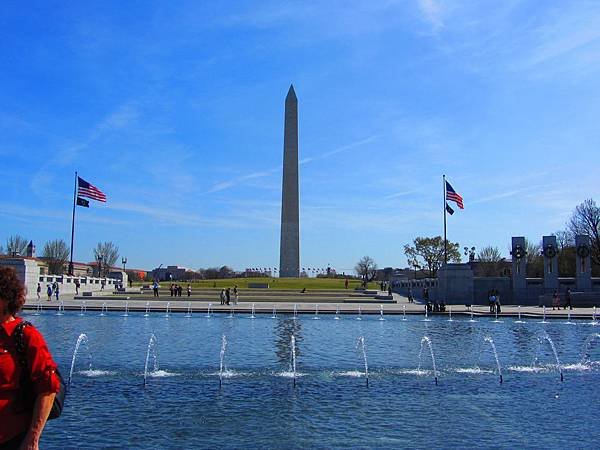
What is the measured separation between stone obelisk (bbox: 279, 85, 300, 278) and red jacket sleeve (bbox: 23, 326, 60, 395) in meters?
55.0

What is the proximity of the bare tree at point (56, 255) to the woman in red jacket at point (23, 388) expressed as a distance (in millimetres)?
90023

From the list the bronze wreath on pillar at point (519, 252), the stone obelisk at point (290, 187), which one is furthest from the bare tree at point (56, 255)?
the bronze wreath on pillar at point (519, 252)

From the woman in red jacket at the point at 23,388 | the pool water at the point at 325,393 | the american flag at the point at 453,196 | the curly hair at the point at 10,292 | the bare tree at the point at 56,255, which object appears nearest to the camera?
the woman in red jacket at the point at 23,388

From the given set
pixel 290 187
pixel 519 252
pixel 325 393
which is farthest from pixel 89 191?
pixel 325 393

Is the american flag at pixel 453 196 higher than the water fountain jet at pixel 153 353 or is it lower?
higher

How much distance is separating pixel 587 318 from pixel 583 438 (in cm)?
2365

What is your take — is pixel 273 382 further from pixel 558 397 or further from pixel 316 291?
pixel 316 291

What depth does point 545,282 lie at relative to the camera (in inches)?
1610

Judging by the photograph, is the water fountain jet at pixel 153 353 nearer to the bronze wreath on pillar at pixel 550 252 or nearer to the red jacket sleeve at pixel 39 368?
the red jacket sleeve at pixel 39 368

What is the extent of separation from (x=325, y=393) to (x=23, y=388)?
735cm

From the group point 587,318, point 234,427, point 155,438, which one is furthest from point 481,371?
point 587,318

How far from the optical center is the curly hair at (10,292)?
3.47 metres

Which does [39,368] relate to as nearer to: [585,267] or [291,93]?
[585,267]

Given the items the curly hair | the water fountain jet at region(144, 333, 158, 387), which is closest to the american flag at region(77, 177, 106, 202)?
the water fountain jet at region(144, 333, 158, 387)
